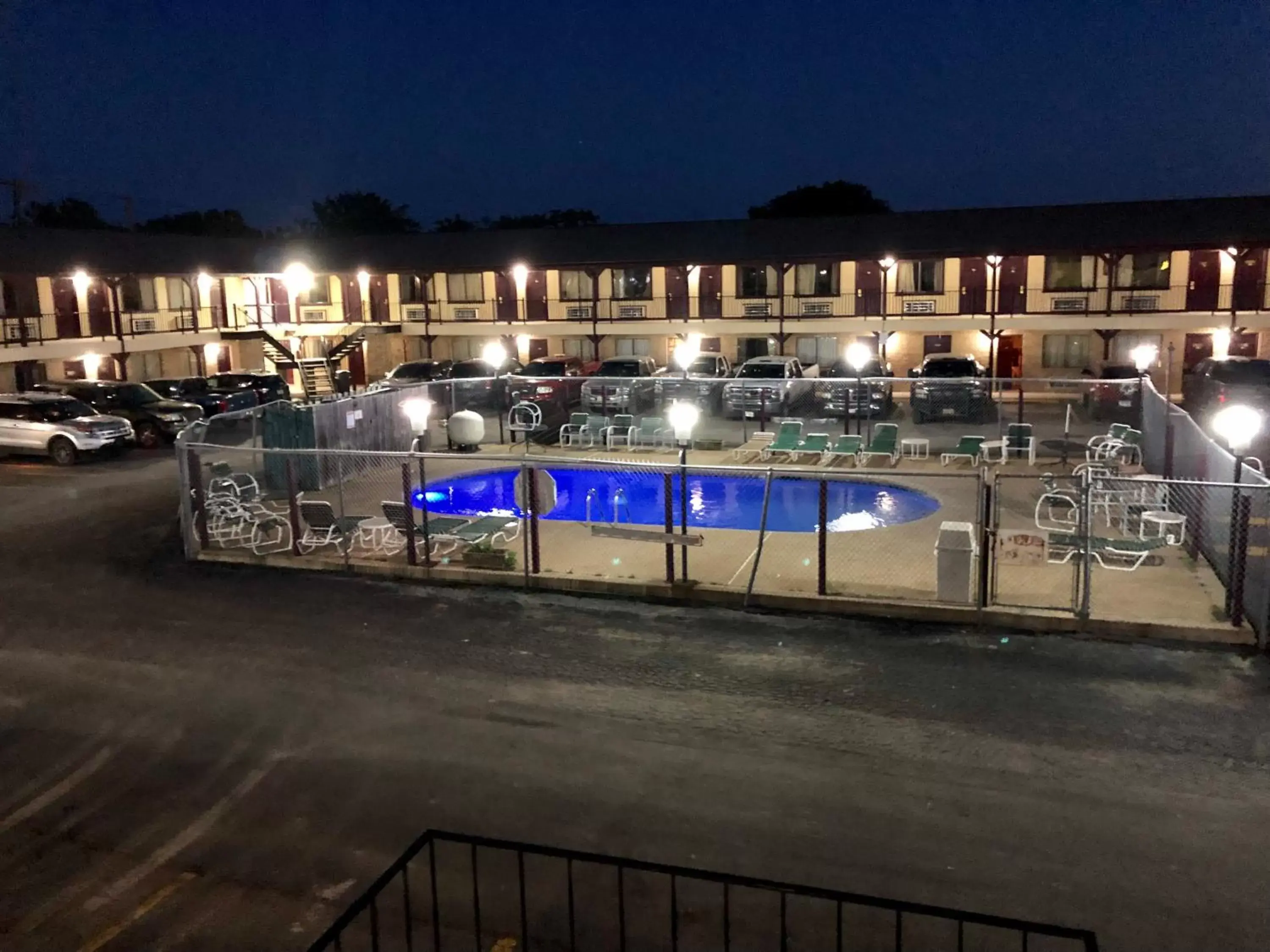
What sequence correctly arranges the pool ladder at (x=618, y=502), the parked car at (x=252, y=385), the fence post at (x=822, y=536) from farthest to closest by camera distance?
the parked car at (x=252, y=385)
the pool ladder at (x=618, y=502)
the fence post at (x=822, y=536)

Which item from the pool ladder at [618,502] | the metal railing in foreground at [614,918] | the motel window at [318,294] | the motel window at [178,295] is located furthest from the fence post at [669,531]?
the motel window at [318,294]

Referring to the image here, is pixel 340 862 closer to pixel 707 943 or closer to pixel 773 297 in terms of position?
pixel 707 943

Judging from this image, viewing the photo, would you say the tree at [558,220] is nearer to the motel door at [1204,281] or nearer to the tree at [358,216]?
the tree at [358,216]

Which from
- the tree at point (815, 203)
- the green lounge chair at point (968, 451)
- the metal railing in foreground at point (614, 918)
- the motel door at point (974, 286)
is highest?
the tree at point (815, 203)

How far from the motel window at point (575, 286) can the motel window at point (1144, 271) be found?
19.0 metres

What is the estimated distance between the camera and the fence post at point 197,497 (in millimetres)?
15719

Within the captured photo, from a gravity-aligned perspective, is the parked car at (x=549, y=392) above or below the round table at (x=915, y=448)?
above

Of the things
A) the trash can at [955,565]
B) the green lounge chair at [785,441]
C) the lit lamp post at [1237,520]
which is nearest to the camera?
the lit lamp post at [1237,520]

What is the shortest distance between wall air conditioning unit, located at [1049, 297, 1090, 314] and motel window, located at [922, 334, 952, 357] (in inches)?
147

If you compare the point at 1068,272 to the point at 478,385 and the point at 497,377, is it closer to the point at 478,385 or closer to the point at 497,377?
the point at 478,385

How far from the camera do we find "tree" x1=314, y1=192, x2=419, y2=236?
298ft

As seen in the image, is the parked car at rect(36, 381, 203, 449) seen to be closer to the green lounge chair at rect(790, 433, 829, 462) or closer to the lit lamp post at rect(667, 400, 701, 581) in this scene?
the green lounge chair at rect(790, 433, 829, 462)

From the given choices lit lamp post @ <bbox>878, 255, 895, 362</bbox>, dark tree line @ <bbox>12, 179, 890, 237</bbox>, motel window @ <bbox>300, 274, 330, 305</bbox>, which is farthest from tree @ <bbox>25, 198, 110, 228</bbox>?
lit lamp post @ <bbox>878, 255, 895, 362</bbox>

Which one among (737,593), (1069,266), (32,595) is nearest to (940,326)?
(1069,266)
